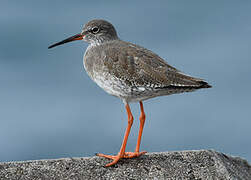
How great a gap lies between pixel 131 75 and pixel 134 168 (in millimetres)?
1731

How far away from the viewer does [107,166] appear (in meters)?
8.24

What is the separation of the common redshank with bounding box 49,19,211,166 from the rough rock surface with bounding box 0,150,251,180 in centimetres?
23

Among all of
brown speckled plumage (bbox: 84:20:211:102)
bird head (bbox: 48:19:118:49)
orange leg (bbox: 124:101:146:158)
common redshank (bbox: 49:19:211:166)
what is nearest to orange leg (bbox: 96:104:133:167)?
common redshank (bbox: 49:19:211:166)

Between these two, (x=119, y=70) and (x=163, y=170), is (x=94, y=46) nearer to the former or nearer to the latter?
(x=119, y=70)

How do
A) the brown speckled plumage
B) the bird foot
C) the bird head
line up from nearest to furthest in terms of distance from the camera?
the brown speckled plumage
the bird foot
the bird head

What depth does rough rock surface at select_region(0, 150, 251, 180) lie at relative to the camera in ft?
26.4

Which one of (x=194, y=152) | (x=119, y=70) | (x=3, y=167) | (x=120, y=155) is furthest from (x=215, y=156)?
(x=3, y=167)

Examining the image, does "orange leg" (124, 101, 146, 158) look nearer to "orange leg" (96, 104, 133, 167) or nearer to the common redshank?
the common redshank

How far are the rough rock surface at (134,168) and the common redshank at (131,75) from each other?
0.77 ft

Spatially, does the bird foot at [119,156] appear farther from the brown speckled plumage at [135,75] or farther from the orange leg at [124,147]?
the brown speckled plumage at [135,75]

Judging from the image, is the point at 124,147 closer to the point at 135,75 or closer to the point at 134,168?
the point at 134,168

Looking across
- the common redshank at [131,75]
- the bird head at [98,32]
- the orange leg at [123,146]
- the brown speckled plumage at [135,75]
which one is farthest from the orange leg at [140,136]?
the bird head at [98,32]

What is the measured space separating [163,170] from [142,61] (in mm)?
2055

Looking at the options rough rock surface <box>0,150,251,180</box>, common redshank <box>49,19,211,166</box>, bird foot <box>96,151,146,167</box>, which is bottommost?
rough rock surface <box>0,150,251,180</box>
